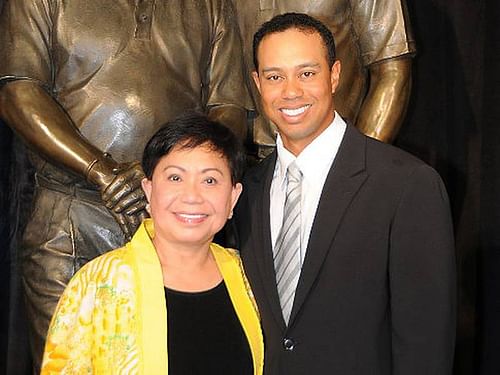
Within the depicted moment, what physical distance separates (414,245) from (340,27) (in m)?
0.69

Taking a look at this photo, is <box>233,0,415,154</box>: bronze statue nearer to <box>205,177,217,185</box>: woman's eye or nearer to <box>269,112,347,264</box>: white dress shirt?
<box>269,112,347,264</box>: white dress shirt

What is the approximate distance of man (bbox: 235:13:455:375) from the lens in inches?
70.3

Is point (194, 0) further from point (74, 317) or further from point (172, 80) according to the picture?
point (74, 317)

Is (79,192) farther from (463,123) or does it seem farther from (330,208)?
(463,123)

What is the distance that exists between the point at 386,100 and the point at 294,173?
1.41 ft

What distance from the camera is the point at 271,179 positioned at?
2.00m

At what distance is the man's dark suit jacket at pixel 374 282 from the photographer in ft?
5.85

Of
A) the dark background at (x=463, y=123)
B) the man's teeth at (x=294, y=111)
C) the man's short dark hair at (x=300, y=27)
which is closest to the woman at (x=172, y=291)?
the man's teeth at (x=294, y=111)

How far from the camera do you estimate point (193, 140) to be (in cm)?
179

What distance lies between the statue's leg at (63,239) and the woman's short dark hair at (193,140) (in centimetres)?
45

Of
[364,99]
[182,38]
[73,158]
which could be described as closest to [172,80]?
[182,38]

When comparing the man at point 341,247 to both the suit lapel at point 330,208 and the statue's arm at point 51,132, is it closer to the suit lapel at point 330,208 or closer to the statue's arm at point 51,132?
the suit lapel at point 330,208

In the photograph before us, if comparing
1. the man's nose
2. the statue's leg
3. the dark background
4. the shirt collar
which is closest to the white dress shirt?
the shirt collar

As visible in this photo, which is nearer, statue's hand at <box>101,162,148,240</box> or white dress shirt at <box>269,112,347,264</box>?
white dress shirt at <box>269,112,347,264</box>
